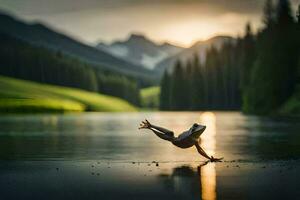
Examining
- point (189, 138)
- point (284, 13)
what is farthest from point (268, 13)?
point (189, 138)

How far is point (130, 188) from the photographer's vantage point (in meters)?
21.5

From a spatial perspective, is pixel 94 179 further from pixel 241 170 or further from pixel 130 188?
pixel 241 170

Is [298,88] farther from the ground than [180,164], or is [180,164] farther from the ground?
[298,88]

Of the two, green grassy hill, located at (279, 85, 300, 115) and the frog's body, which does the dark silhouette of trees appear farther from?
the frog's body

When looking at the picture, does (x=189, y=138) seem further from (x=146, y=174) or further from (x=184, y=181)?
(x=184, y=181)

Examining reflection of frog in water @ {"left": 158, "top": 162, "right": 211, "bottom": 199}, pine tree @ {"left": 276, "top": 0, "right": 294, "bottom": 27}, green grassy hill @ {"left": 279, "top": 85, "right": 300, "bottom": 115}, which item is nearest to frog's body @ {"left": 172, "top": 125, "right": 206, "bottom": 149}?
reflection of frog in water @ {"left": 158, "top": 162, "right": 211, "bottom": 199}

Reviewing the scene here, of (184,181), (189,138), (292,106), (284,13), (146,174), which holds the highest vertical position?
(284,13)

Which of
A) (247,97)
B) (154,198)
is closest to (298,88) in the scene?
(247,97)

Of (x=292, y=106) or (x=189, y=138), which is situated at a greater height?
(x=292, y=106)

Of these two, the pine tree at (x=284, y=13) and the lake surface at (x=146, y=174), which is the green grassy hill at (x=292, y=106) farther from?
the lake surface at (x=146, y=174)

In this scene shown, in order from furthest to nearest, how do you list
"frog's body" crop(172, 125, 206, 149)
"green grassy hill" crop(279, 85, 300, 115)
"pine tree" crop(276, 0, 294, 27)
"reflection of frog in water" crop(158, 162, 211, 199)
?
"pine tree" crop(276, 0, 294, 27), "green grassy hill" crop(279, 85, 300, 115), "frog's body" crop(172, 125, 206, 149), "reflection of frog in water" crop(158, 162, 211, 199)

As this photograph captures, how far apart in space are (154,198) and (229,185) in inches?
156

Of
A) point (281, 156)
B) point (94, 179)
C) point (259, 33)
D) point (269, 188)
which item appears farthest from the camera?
point (259, 33)

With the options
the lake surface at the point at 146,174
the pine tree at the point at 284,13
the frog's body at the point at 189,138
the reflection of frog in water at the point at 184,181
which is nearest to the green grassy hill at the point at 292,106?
the pine tree at the point at 284,13
